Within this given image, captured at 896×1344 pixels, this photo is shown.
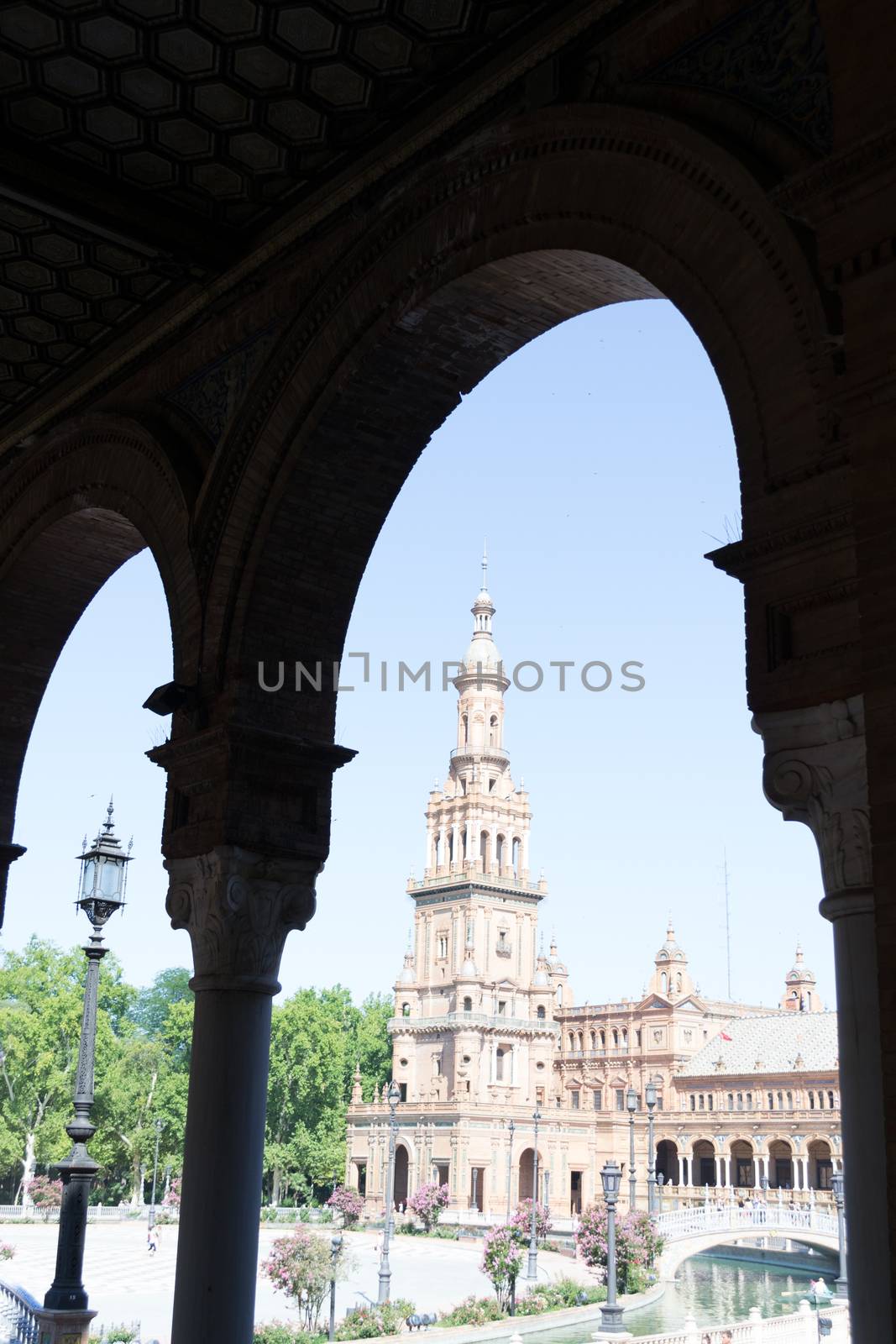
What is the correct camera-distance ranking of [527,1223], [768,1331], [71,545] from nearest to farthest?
[71,545] < [768,1331] < [527,1223]

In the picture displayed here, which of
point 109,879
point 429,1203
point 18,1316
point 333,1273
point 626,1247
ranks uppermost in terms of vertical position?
point 109,879

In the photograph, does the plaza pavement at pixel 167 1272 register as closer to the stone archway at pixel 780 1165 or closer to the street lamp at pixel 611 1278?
the street lamp at pixel 611 1278

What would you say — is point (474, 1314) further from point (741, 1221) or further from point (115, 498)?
point (115, 498)

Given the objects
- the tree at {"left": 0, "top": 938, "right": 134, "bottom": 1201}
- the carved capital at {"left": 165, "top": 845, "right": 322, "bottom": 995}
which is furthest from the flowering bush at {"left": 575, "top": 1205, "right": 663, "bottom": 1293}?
the carved capital at {"left": 165, "top": 845, "right": 322, "bottom": 995}

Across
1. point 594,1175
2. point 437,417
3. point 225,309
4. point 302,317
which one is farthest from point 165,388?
point 594,1175

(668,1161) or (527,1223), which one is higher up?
(668,1161)

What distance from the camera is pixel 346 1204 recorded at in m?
46.1

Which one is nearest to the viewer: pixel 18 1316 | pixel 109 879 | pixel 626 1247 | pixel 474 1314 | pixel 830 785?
pixel 830 785

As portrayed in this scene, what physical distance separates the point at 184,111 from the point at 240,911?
342 centimetres

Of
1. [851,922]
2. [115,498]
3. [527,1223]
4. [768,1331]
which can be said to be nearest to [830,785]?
[851,922]

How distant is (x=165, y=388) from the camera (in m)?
7.29

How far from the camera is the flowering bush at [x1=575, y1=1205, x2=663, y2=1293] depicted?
30062 mm

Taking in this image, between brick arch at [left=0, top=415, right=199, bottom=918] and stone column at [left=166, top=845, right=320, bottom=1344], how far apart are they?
114 centimetres

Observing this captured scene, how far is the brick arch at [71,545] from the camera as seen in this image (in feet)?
22.8
